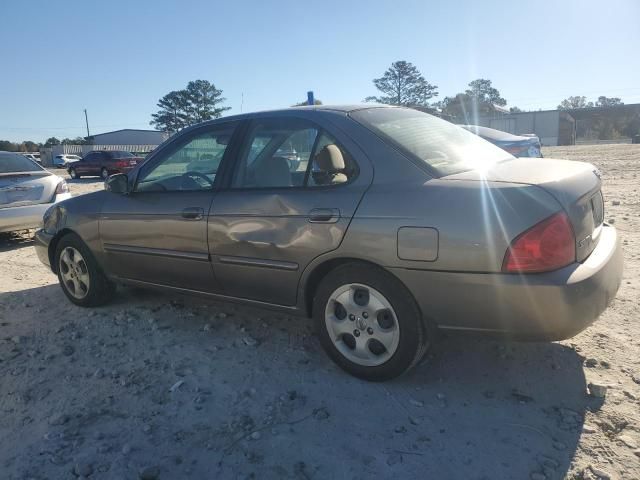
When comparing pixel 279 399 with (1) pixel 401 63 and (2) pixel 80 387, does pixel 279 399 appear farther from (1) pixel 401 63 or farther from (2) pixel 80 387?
(1) pixel 401 63

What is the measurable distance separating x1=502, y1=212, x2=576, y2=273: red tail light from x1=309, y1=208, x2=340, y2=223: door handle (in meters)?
0.94

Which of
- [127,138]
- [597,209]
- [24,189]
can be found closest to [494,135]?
[597,209]

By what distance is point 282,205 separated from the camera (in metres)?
3.06

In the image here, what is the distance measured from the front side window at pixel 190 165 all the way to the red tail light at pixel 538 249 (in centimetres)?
208

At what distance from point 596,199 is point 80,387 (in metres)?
3.28

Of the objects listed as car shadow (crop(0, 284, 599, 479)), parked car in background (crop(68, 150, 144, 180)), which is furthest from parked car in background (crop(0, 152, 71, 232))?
parked car in background (crop(68, 150, 144, 180))

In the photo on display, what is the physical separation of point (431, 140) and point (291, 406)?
5.93 feet

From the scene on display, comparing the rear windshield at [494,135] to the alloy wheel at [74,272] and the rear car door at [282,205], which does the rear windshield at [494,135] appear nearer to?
the rear car door at [282,205]

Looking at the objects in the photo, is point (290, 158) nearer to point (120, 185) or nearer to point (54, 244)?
point (120, 185)

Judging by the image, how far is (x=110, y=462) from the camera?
232 centimetres

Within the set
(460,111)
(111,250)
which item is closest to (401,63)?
(460,111)

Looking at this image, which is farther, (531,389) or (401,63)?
(401,63)

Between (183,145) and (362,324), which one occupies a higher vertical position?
(183,145)

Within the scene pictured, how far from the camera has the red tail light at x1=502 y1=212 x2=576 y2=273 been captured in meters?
2.36
